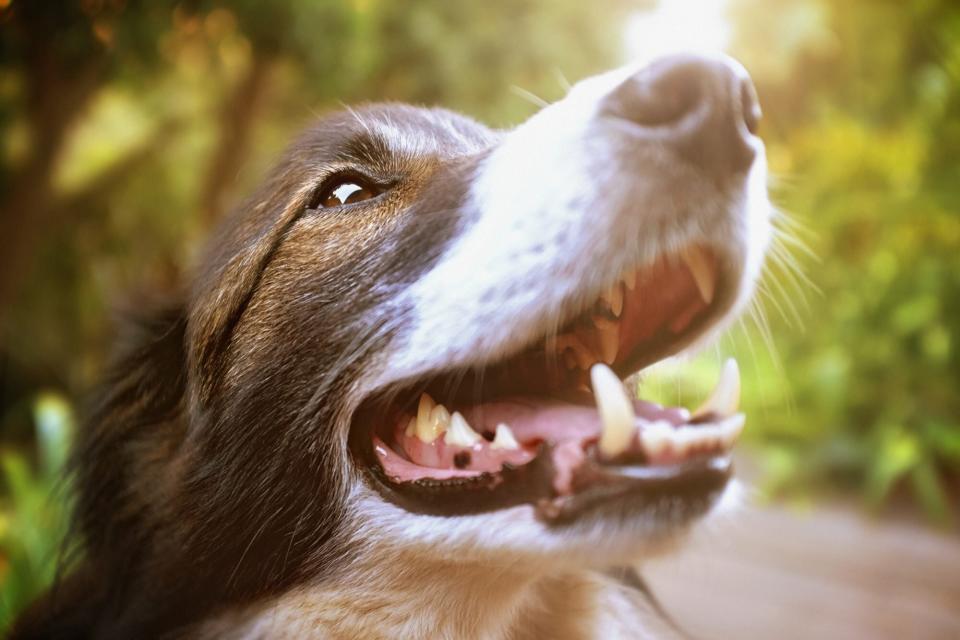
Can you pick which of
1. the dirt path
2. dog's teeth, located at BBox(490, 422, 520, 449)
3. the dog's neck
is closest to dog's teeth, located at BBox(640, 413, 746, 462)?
dog's teeth, located at BBox(490, 422, 520, 449)

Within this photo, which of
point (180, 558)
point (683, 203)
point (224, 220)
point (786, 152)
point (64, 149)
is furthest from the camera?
point (64, 149)

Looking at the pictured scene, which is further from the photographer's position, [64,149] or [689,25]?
[64,149]

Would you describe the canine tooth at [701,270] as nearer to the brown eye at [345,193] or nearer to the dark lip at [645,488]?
the dark lip at [645,488]

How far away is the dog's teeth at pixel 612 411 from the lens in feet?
3.90

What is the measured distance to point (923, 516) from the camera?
3.95 meters

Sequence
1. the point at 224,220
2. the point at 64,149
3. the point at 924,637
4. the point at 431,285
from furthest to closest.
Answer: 1. the point at 64,149
2. the point at 924,637
3. the point at 224,220
4. the point at 431,285

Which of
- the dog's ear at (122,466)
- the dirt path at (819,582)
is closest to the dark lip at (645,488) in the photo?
the dog's ear at (122,466)

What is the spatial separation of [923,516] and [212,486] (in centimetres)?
367

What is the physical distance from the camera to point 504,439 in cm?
139

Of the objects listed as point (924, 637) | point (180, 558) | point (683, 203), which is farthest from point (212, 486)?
point (924, 637)

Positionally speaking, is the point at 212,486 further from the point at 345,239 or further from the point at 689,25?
the point at 689,25

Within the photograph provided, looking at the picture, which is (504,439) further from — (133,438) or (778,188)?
(778,188)

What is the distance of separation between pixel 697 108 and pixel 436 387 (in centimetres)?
71

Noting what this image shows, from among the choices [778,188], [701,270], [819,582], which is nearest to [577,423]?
[701,270]
